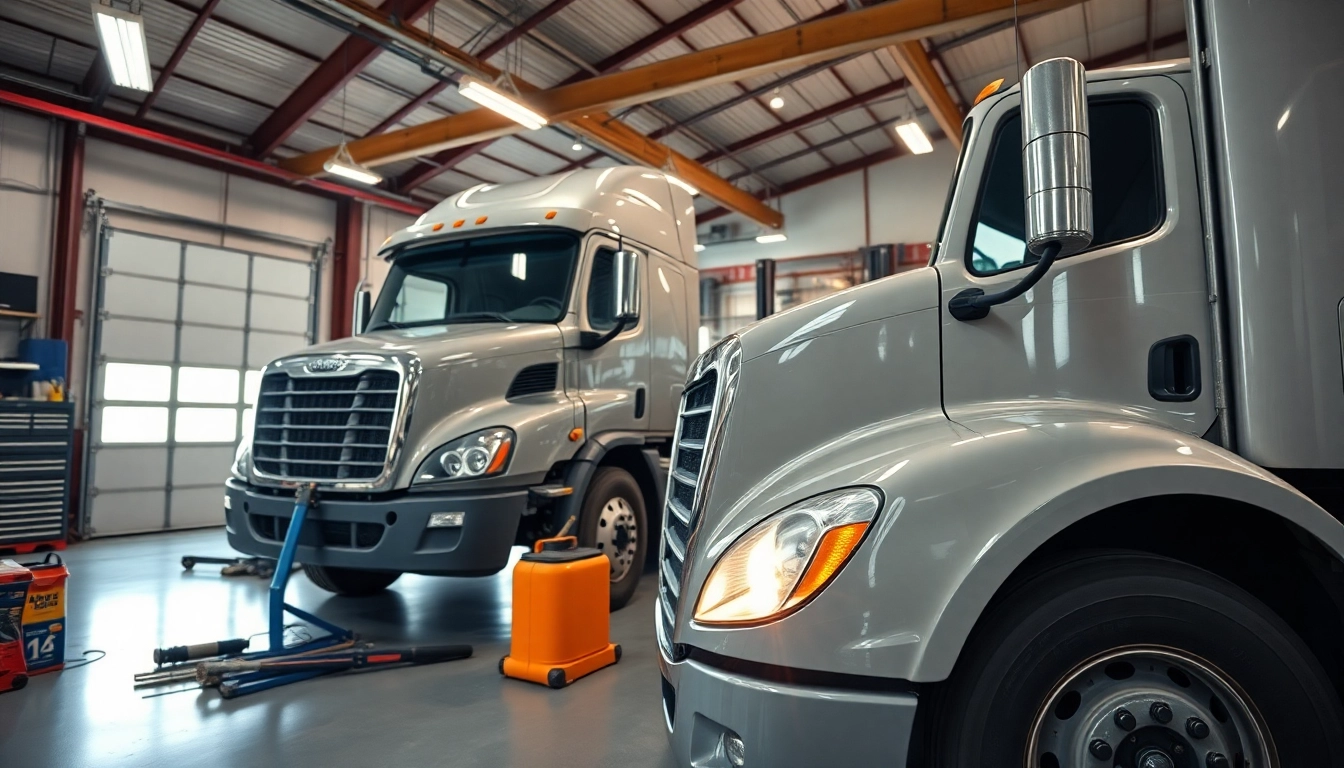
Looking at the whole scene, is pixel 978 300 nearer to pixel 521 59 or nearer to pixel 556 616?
pixel 556 616

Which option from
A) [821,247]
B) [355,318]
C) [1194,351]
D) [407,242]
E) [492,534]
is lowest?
[492,534]

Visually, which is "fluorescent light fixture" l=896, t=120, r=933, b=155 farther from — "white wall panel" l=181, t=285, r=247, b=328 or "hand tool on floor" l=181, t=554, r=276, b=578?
"white wall panel" l=181, t=285, r=247, b=328

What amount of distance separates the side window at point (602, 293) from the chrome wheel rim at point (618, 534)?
1.28 metres

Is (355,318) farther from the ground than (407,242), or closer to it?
closer to it

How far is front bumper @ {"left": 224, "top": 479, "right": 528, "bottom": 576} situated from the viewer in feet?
14.1

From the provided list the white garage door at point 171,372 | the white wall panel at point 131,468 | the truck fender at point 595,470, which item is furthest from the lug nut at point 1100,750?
the white wall panel at point 131,468

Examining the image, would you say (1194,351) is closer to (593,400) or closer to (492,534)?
(492,534)

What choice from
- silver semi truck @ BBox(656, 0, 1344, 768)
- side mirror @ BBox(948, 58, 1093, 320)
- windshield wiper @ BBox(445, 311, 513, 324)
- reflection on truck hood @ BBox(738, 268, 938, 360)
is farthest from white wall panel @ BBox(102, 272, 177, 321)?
side mirror @ BBox(948, 58, 1093, 320)

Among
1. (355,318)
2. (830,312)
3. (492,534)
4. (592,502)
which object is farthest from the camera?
(355,318)

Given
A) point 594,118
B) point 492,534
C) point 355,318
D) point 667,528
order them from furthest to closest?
point 594,118 < point 355,318 < point 492,534 < point 667,528

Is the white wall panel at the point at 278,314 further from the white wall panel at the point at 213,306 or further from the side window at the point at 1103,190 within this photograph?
the side window at the point at 1103,190

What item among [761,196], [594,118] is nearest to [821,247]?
[761,196]

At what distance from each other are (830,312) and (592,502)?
333cm

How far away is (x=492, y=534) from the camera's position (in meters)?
4.39
